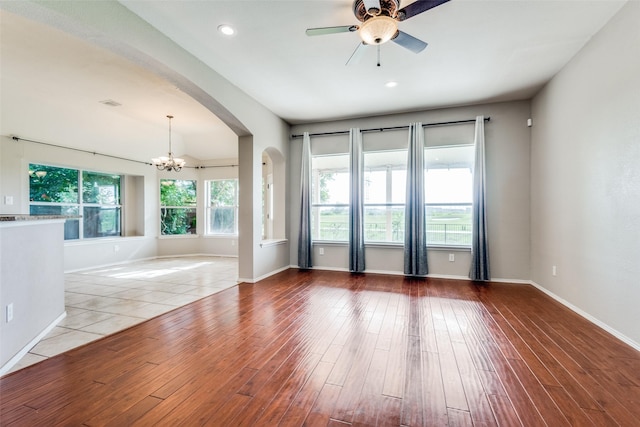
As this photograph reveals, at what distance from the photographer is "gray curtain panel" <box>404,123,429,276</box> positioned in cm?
495

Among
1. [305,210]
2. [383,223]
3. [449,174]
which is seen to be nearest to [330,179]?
[305,210]

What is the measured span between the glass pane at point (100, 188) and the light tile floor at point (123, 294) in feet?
5.41

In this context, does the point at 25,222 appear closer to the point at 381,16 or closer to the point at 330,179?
the point at 381,16

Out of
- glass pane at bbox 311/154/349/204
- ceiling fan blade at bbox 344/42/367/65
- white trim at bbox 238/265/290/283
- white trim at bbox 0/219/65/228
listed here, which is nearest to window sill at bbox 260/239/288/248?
white trim at bbox 238/265/290/283

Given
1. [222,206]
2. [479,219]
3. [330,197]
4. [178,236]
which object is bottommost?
[178,236]

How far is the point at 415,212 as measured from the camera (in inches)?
195

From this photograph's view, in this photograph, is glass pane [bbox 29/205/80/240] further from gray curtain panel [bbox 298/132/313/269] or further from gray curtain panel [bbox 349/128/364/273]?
gray curtain panel [bbox 349/128/364/273]

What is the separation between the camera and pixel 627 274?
2.50 meters

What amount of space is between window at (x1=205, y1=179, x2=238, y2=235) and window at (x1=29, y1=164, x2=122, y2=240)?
211 centimetres

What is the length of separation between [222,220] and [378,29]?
21.8 ft

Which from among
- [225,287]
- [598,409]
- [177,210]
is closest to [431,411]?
[598,409]

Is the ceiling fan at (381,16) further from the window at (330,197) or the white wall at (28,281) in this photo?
the window at (330,197)

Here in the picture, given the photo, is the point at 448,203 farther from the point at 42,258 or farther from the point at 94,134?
the point at 94,134

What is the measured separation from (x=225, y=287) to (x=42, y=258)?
219cm
